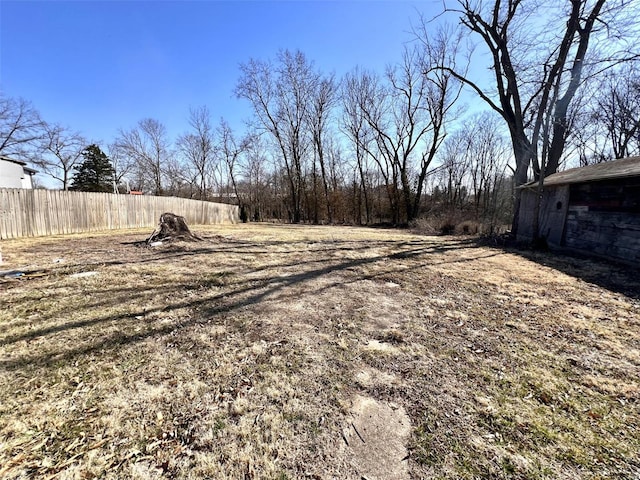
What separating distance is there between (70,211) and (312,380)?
12.6 metres

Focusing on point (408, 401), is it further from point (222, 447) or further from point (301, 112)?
point (301, 112)

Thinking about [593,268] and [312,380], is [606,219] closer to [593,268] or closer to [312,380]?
[593,268]

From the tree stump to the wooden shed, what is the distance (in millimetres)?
11085

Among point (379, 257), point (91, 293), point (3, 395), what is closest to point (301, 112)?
point (379, 257)

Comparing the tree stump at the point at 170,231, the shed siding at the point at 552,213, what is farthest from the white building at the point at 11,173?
the shed siding at the point at 552,213

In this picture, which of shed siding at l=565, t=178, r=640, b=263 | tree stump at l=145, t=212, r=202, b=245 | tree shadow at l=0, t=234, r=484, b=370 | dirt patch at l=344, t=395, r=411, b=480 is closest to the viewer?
dirt patch at l=344, t=395, r=411, b=480

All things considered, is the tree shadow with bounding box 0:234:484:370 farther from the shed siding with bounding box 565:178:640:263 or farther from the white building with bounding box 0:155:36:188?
the white building with bounding box 0:155:36:188

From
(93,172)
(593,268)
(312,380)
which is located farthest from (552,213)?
(93,172)

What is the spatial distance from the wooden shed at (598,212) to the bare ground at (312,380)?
129 inches

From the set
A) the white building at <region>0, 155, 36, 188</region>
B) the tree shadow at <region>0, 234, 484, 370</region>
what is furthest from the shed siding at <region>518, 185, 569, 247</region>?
the white building at <region>0, 155, 36, 188</region>

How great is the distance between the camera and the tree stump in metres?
7.63

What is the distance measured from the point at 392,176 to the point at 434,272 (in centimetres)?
1885

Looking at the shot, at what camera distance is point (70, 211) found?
398 inches

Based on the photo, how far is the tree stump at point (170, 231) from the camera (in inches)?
301
